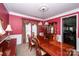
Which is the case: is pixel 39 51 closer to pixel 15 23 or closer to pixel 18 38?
pixel 18 38

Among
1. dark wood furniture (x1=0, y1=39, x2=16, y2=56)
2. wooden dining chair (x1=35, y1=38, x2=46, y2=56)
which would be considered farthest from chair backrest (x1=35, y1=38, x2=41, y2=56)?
dark wood furniture (x1=0, y1=39, x2=16, y2=56)

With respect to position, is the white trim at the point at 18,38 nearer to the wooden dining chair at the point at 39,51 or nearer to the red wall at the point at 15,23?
the red wall at the point at 15,23

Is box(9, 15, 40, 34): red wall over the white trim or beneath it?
over

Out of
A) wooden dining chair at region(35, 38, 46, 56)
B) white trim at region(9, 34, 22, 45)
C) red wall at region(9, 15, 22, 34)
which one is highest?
red wall at region(9, 15, 22, 34)

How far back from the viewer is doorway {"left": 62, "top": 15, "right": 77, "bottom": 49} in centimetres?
147

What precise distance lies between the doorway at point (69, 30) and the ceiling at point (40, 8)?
0.54 ft

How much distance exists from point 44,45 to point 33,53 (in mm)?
236

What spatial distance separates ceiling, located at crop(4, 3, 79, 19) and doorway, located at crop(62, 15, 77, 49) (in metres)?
0.16

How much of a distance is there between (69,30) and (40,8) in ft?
1.99

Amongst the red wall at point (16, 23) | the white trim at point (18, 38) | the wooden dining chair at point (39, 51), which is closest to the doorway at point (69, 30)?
the wooden dining chair at point (39, 51)

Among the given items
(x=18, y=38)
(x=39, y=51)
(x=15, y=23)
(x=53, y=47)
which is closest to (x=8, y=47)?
(x=18, y=38)

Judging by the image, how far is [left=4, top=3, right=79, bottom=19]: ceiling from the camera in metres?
1.47

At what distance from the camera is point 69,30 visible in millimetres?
1539

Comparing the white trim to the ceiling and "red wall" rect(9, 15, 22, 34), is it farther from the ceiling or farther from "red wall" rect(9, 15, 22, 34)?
the ceiling
